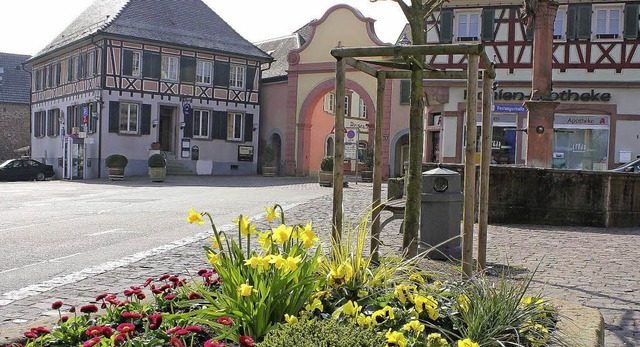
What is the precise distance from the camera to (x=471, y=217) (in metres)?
5.20

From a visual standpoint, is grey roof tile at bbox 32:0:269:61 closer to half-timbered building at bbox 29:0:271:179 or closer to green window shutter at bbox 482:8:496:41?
half-timbered building at bbox 29:0:271:179

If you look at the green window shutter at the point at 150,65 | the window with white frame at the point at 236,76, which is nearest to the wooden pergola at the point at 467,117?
the green window shutter at the point at 150,65

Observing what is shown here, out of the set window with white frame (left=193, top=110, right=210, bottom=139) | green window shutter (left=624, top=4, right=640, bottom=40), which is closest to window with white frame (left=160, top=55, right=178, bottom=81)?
window with white frame (left=193, top=110, right=210, bottom=139)

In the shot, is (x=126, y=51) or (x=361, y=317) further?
(x=126, y=51)

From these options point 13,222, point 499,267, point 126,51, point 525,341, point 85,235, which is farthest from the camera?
point 126,51

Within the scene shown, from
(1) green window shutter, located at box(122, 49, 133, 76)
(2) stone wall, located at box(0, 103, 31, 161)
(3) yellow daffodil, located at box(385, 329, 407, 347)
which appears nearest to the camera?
(3) yellow daffodil, located at box(385, 329, 407, 347)

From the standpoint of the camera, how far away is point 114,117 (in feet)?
117

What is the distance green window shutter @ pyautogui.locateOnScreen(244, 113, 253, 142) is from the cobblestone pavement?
95.8ft

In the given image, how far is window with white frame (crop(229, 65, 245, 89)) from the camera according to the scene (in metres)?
40.9

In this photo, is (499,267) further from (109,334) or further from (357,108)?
(357,108)

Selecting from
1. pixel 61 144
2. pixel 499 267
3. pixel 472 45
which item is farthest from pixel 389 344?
pixel 61 144

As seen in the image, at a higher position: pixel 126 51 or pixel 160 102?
pixel 126 51

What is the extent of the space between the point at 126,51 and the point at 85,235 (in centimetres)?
2740

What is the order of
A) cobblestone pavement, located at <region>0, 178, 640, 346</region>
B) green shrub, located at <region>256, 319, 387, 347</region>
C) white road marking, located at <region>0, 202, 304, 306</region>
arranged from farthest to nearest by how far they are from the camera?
white road marking, located at <region>0, 202, 304, 306</region> < cobblestone pavement, located at <region>0, 178, 640, 346</region> < green shrub, located at <region>256, 319, 387, 347</region>
